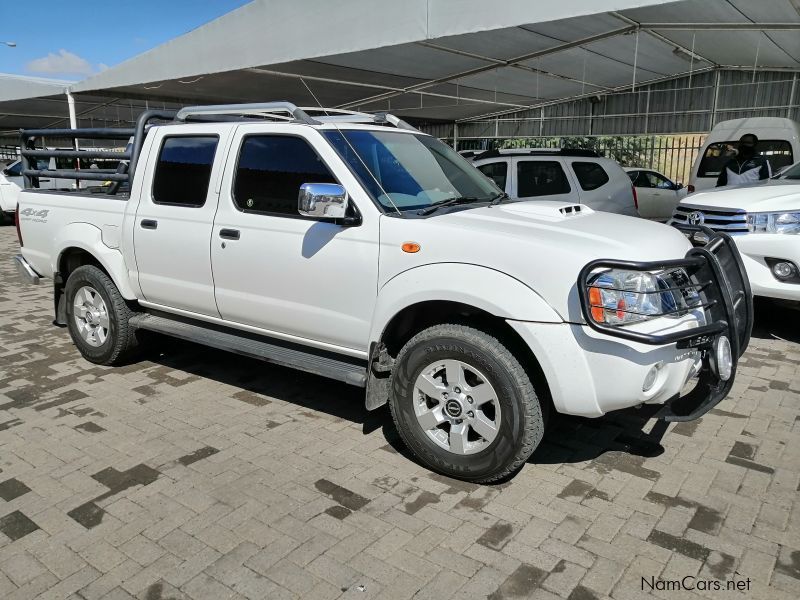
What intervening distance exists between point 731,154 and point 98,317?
1057 centimetres

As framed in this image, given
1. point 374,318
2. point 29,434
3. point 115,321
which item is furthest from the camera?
point 115,321

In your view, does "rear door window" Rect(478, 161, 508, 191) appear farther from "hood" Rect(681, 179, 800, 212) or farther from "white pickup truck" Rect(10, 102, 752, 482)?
"white pickup truck" Rect(10, 102, 752, 482)

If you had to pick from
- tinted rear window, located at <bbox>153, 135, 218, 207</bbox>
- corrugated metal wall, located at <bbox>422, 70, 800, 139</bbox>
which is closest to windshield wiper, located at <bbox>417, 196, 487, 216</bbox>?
tinted rear window, located at <bbox>153, 135, 218, 207</bbox>

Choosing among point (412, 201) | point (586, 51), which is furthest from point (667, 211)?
point (412, 201)

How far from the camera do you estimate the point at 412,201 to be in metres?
3.88

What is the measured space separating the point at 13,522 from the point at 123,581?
0.84m

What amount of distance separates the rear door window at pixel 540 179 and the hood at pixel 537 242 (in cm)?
533

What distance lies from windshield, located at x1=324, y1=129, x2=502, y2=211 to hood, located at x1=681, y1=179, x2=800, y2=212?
2841 mm

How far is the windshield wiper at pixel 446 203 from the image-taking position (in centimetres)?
373

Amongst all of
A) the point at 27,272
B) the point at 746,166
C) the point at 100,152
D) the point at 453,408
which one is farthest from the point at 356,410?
the point at 746,166

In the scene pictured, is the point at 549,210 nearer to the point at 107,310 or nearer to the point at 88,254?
the point at 107,310

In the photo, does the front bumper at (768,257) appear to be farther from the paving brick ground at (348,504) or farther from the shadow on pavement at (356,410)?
the shadow on pavement at (356,410)

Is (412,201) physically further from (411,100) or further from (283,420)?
(411,100)

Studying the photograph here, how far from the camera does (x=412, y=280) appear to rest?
11.4ft
